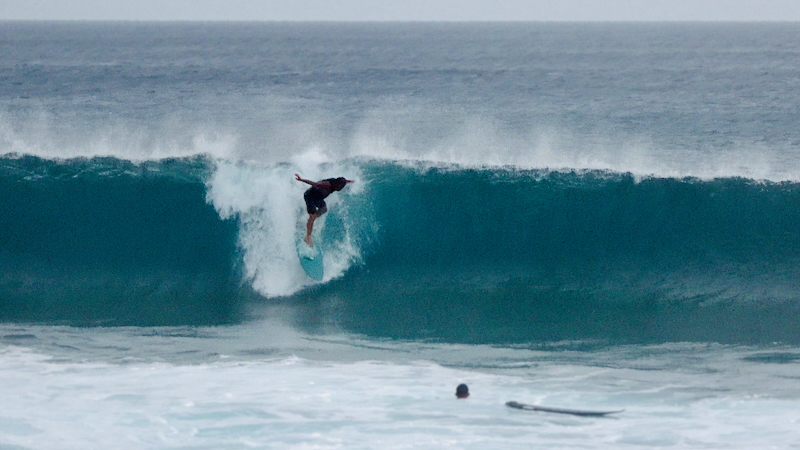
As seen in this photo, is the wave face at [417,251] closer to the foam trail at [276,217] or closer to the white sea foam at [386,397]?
the foam trail at [276,217]

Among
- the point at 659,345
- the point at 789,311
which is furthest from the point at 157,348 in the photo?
the point at 789,311

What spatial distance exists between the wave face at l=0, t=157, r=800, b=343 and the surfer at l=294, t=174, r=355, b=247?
0.59 meters

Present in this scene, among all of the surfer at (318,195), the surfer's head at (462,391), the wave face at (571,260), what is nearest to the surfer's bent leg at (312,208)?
the surfer at (318,195)

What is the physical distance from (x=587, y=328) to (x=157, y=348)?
549 cm

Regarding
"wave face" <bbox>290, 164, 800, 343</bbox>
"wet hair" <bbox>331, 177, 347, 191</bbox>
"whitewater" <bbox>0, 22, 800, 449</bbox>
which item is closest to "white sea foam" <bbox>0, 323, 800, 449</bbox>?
"whitewater" <bbox>0, 22, 800, 449</bbox>

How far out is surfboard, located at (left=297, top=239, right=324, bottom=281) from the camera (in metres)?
10.7

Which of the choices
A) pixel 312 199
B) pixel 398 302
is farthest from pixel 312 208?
pixel 398 302

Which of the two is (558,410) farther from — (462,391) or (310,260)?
(310,260)

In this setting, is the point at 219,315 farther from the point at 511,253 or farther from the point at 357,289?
the point at 511,253

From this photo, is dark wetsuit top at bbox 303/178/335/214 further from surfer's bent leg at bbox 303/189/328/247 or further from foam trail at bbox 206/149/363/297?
foam trail at bbox 206/149/363/297

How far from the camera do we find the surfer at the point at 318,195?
33.4 ft

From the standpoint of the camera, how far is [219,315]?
10234 millimetres

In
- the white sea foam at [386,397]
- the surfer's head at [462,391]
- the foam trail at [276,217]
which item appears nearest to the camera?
the white sea foam at [386,397]

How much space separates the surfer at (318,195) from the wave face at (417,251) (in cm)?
59
